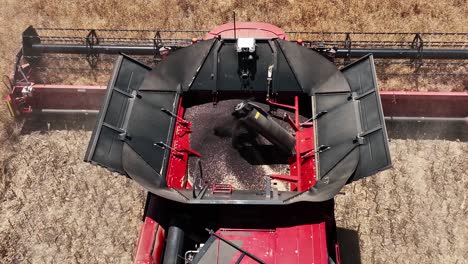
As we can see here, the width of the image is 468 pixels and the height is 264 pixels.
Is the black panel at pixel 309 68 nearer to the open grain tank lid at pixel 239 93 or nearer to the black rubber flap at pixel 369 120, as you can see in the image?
the open grain tank lid at pixel 239 93

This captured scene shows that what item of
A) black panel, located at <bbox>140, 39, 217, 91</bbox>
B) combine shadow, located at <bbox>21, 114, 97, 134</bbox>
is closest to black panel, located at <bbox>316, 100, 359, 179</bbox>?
black panel, located at <bbox>140, 39, 217, 91</bbox>

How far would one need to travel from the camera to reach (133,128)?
6477mm

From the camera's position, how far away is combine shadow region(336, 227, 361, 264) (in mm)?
7277

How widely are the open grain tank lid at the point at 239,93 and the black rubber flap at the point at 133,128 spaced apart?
13mm

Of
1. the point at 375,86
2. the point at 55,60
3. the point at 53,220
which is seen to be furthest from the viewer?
the point at 55,60

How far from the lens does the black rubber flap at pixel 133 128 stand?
6.01 m

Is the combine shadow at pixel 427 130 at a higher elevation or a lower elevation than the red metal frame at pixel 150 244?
higher

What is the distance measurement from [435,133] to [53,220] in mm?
6819

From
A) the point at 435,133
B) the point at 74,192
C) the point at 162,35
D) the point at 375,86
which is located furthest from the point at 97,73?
the point at 435,133

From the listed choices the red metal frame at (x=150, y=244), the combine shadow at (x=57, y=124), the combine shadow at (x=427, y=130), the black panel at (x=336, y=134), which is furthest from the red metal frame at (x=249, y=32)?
the red metal frame at (x=150, y=244)

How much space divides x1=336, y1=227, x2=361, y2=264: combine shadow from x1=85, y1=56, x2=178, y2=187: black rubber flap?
10.1 feet

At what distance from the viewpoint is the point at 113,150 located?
612 cm

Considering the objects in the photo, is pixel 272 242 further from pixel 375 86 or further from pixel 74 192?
pixel 74 192

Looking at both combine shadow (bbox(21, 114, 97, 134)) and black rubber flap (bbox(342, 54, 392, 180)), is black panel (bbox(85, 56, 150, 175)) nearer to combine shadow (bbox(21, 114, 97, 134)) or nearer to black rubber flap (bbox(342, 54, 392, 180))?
combine shadow (bbox(21, 114, 97, 134))
